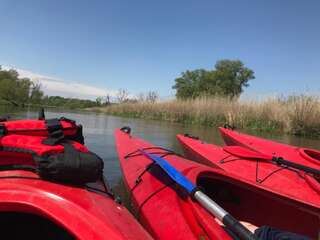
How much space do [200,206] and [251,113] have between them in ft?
40.3

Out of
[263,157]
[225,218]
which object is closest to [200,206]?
[225,218]

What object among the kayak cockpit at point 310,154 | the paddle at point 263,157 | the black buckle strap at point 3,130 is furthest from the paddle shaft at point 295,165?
the black buckle strap at point 3,130

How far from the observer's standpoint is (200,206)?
1863mm

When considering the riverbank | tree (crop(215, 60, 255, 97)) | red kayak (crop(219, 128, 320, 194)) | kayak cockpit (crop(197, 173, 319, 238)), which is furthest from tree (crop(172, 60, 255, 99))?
kayak cockpit (crop(197, 173, 319, 238))

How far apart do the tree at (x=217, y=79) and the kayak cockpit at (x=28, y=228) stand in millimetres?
37051

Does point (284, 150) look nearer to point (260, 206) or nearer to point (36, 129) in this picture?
point (260, 206)

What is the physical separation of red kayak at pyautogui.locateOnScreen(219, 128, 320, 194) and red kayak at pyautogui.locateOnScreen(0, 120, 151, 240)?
220 cm

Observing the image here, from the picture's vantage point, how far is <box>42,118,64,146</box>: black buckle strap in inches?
70.0

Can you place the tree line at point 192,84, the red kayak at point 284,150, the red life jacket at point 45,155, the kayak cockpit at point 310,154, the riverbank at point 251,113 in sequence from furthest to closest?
the tree line at point 192,84 < the riverbank at point 251,113 < the kayak cockpit at point 310,154 < the red kayak at point 284,150 < the red life jacket at point 45,155

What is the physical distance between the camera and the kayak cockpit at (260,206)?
256cm

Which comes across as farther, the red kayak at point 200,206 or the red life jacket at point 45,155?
the red kayak at point 200,206

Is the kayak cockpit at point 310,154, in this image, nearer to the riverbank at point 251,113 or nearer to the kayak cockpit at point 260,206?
the kayak cockpit at point 260,206

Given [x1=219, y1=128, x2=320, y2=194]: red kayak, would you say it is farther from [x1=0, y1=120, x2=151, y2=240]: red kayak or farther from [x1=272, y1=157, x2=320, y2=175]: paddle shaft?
[x1=0, y1=120, x2=151, y2=240]: red kayak

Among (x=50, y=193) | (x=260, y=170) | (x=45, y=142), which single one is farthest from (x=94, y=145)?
(x=50, y=193)
